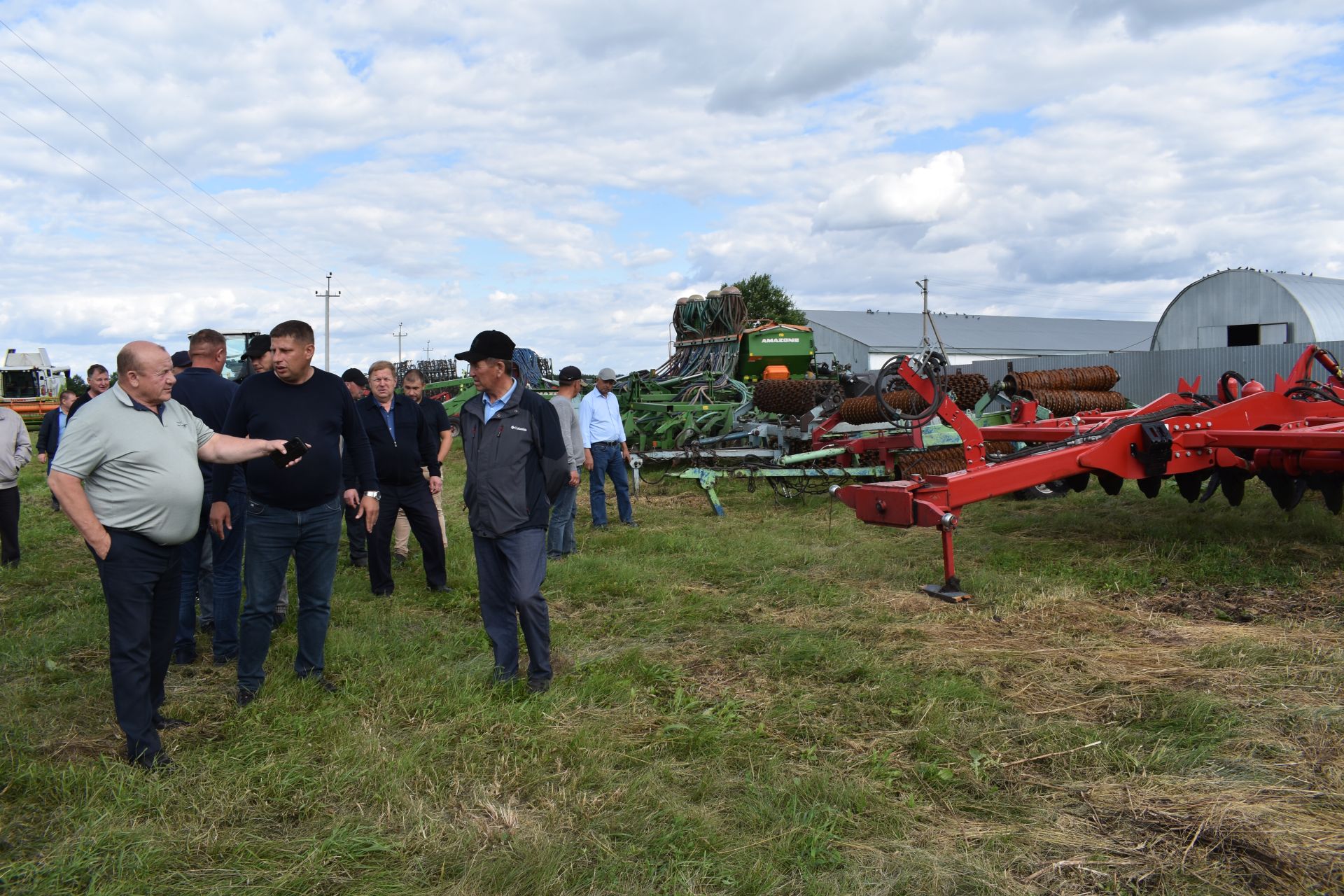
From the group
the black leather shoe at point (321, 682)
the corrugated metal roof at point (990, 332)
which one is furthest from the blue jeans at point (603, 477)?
the corrugated metal roof at point (990, 332)

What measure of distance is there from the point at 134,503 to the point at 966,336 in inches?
2102

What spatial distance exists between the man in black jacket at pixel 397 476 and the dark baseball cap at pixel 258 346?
1035 millimetres

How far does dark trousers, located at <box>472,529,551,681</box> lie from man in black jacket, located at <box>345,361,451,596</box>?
2310 millimetres

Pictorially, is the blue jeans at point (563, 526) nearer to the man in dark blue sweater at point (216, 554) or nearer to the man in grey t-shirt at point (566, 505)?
the man in grey t-shirt at point (566, 505)

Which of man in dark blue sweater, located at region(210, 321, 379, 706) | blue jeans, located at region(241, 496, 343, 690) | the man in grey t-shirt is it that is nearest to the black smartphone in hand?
man in dark blue sweater, located at region(210, 321, 379, 706)

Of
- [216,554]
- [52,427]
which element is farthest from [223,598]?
[52,427]

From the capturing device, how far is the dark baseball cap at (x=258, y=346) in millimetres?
5682

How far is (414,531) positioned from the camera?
6934 mm

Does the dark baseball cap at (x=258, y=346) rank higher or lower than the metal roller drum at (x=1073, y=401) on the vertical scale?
higher

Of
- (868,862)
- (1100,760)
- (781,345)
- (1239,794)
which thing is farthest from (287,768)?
(781,345)

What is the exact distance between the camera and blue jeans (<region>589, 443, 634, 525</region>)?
948 centimetres

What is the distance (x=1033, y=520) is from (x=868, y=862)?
21.6ft

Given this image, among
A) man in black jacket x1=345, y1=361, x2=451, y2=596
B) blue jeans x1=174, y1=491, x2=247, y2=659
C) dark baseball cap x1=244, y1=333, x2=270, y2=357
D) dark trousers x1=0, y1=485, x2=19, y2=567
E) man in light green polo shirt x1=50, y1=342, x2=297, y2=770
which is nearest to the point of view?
man in light green polo shirt x1=50, y1=342, x2=297, y2=770

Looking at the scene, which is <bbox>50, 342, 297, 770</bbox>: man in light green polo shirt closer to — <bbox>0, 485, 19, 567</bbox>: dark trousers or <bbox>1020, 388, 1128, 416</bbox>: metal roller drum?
<bbox>0, 485, 19, 567</bbox>: dark trousers
